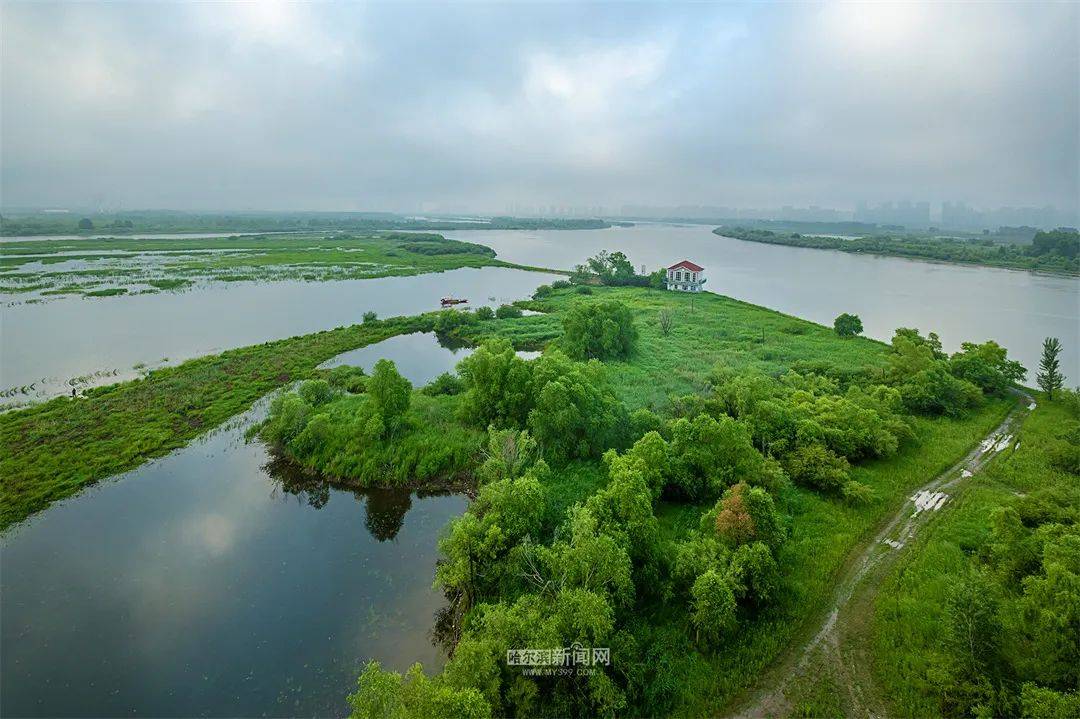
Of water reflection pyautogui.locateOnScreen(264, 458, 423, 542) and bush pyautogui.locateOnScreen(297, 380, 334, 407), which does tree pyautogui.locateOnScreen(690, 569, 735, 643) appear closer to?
water reflection pyautogui.locateOnScreen(264, 458, 423, 542)

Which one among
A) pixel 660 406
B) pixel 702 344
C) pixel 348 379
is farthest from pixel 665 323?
pixel 348 379

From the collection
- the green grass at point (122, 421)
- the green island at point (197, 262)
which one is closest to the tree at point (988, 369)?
the green grass at point (122, 421)

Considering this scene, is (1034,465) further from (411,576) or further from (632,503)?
(411,576)

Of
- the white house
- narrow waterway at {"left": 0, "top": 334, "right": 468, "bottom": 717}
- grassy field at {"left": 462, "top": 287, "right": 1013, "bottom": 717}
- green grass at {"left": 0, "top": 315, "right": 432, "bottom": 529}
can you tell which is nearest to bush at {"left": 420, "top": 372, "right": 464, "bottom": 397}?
narrow waterway at {"left": 0, "top": 334, "right": 468, "bottom": 717}

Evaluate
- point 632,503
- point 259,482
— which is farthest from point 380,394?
point 632,503

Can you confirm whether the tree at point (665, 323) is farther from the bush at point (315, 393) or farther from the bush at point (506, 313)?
the bush at point (315, 393)
